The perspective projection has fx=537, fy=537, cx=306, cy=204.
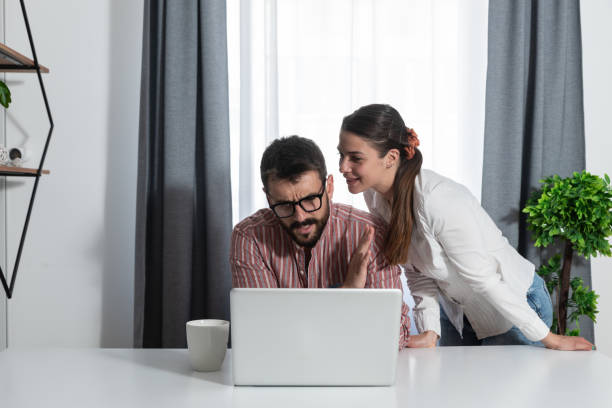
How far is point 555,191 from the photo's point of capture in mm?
2059

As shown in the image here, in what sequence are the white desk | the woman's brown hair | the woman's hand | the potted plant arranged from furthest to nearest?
the potted plant
the woman's brown hair
the woman's hand
the white desk

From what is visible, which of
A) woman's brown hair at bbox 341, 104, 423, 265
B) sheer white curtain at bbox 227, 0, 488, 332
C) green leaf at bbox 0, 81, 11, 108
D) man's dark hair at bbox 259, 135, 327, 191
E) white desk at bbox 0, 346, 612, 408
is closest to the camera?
white desk at bbox 0, 346, 612, 408

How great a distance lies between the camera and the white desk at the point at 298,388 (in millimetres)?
933

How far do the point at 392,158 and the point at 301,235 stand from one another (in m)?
0.40

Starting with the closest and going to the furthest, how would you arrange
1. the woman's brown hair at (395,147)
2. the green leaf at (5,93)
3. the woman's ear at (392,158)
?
1. the woman's brown hair at (395,147)
2. the woman's ear at (392,158)
3. the green leaf at (5,93)

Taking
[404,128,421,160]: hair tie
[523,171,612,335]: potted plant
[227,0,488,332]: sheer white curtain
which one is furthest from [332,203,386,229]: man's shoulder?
[523,171,612,335]: potted plant

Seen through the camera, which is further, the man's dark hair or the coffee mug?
the man's dark hair

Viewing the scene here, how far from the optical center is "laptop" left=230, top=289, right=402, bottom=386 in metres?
0.98

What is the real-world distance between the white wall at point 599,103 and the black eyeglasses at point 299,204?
1.56 meters

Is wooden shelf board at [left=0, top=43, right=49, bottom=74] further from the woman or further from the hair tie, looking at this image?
the hair tie

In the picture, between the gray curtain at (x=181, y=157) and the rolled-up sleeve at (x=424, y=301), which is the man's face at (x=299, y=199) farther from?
the gray curtain at (x=181, y=157)

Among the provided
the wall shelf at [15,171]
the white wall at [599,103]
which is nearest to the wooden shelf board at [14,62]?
the wall shelf at [15,171]

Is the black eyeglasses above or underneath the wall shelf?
underneath

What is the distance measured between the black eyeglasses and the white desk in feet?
1.35
